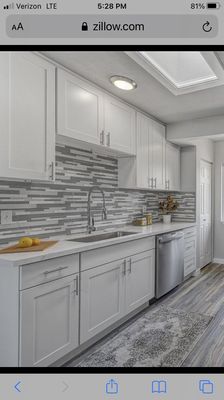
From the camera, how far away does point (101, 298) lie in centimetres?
196

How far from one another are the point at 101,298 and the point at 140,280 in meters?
0.63

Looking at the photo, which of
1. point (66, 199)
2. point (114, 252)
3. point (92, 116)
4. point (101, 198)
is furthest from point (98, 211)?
point (92, 116)

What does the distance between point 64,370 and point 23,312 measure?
998 mm

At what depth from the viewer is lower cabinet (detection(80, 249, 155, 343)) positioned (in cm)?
182

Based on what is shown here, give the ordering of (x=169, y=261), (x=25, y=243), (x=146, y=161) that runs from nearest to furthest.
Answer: (x=25, y=243) < (x=169, y=261) < (x=146, y=161)

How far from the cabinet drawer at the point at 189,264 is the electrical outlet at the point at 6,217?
251 cm

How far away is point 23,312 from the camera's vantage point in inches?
53.5

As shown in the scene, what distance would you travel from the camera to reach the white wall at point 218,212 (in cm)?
453

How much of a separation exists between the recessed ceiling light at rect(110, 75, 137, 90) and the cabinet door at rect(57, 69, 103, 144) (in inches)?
7.7

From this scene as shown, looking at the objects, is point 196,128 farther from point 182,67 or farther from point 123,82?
point 123,82

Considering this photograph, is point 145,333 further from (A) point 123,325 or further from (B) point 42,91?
(B) point 42,91

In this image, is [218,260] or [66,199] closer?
[66,199]
